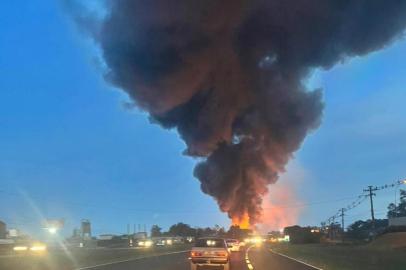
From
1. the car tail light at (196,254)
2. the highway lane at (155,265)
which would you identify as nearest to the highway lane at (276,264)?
the highway lane at (155,265)

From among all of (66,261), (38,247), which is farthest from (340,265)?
(38,247)

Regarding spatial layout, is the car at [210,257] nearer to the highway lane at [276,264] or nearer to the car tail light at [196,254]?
the car tail light at [196,254]

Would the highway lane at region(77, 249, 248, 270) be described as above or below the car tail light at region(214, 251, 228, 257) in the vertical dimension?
below

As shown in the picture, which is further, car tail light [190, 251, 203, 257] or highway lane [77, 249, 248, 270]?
highway lane [77, 249, 248, 270]

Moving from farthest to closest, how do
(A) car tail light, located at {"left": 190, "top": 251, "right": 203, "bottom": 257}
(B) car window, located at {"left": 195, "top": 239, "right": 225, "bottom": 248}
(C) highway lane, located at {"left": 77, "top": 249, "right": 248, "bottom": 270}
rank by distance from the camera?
(C) highway lane, located at {"left": 77, "top": 249, "right": 248, "bottom": 270}, (B) car window, located at {"left": 195, "top": 239, "right": 225, "bottom": 248}, (A) car tail light, located at {"left": 190, "top": 251, "right": 203, "bottom": 257}

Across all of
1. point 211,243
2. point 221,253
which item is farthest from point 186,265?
point 221,253

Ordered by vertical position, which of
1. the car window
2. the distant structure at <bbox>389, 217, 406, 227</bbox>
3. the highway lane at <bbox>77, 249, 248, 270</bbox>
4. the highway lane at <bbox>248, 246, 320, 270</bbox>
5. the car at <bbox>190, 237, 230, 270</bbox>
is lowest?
the highway lane at <bbox>248, 246, 320, 270</bbox>

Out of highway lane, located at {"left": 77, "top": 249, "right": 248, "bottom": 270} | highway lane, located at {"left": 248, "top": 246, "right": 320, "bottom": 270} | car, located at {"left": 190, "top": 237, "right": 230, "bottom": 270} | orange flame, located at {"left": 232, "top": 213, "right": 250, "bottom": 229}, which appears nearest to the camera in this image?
car, located at {"left": 190, "top": 237, "right": 230, "bottom": 270}

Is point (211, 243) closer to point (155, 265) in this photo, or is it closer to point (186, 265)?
point (186, 265)

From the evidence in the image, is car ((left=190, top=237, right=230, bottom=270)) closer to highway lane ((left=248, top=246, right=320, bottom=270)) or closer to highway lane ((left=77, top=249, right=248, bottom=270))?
highway lane ((left=77, top=249, right=248, bottom=270))

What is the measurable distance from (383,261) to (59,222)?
12903 centimetres

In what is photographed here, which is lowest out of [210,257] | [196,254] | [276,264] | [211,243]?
[276,264]

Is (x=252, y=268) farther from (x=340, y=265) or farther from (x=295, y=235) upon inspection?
(x=295, y=235)

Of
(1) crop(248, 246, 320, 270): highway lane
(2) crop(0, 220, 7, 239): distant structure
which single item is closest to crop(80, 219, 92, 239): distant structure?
(2) crop(0, 220, 7, 239): distant structure
